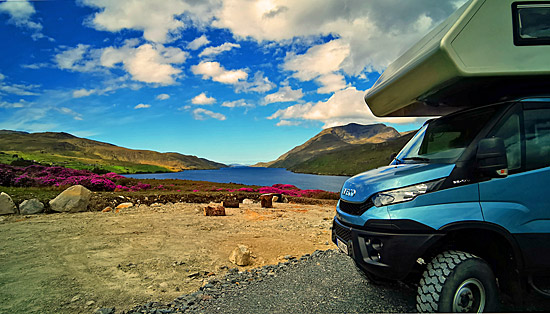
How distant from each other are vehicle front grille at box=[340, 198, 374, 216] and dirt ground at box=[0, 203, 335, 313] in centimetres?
380

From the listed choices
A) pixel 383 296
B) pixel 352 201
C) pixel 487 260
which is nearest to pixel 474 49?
pixel 352 201

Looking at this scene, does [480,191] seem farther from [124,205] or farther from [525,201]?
[124,205]

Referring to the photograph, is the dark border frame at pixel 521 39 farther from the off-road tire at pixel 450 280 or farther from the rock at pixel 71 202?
the rock at pixel 71 202

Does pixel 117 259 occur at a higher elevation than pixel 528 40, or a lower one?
lower

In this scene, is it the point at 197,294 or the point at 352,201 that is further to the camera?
the point at 197,294

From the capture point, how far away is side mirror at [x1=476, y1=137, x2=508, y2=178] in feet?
11.0

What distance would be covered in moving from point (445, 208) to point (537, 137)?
5.78 ft

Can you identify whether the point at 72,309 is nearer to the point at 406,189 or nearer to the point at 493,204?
the point at 406,189

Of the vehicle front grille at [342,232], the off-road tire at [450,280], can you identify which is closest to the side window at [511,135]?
the off-road tire at [450,280]

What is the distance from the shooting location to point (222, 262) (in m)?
7.41

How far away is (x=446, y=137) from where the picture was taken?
14.9 ft

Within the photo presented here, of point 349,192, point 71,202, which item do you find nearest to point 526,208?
point 349,192

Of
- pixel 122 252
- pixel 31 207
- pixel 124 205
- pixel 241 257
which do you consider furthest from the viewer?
pixel 124 205

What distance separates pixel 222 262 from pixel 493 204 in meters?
6.25
